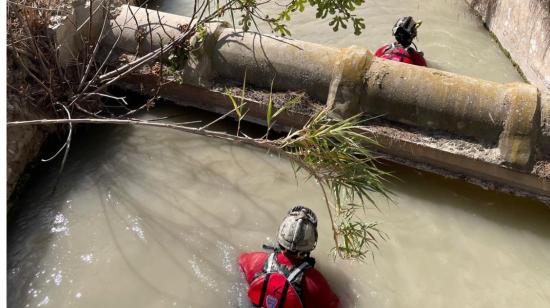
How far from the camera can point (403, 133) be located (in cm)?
496

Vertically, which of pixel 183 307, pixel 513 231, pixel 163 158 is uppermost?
pixel 163 158

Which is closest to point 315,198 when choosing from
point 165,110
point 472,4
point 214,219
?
point 214,219

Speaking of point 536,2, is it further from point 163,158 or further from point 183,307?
point 183,307

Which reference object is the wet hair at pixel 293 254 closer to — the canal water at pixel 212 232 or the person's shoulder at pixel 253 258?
the person's shoulder at pixel 253 258

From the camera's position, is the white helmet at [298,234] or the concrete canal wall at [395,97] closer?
the white helmet at [298,234]

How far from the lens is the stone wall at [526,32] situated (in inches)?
235

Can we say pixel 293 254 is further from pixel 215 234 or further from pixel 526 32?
pixel 526 32

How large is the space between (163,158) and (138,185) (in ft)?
1.48

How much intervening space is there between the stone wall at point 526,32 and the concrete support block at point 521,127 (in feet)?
5.31

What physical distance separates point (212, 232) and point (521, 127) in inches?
119

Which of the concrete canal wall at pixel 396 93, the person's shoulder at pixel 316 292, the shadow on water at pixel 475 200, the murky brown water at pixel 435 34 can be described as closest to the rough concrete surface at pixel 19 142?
the concrete canal wall at pixel 396 93

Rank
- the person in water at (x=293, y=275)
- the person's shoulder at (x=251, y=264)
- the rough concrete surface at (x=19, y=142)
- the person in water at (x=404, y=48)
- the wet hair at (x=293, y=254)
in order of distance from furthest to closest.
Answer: the person in water at (x=404, y=48), the rough concrete surface at (x=19, y=142), the person's shoulder at (x=251, y=264), the wet hair at (x=293, y=254), the person in water at (x=293, y=275)

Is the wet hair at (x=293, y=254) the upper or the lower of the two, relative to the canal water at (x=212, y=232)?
upper

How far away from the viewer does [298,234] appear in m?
3.54
